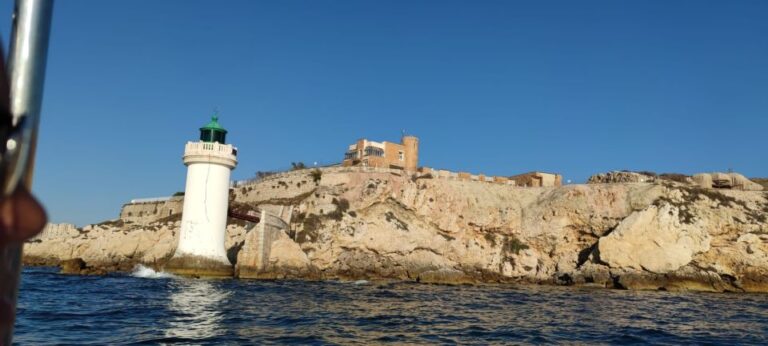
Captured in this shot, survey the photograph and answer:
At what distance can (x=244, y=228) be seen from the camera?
4459cm

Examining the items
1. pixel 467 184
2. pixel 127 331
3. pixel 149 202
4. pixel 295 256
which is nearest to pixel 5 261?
pixel 127 331

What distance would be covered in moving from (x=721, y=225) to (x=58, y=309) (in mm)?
48463

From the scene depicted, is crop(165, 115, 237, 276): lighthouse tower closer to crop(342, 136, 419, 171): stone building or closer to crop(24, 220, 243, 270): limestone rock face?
crop(24, 220, 243, 270): limestone rock face

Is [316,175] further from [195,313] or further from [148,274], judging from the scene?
[195,313]

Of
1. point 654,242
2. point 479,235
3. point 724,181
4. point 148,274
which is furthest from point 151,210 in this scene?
point 724,181

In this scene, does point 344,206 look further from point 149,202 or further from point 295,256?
point 149,202

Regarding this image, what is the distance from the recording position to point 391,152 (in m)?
63.6

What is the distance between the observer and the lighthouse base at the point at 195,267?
34.1m

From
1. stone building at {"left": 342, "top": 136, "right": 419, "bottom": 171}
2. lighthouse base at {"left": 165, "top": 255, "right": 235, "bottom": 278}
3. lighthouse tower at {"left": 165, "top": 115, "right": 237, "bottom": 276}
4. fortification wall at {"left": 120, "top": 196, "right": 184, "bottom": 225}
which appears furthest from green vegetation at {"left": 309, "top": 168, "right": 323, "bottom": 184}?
lighthouse base at {"left": 165, "top": 255, "right": 235, "bottom": 278}

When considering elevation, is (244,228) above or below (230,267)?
above

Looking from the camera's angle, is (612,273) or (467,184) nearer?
(612,273)

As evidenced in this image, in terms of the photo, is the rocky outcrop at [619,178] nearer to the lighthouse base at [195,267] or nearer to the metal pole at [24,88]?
the lighthouse base at [195,267]

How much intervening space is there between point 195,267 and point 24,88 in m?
35.0

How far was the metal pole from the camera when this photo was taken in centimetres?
163
